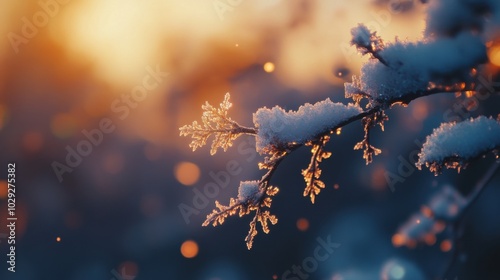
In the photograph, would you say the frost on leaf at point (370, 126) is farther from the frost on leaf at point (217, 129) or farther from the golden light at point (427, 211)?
the golden light at point (427, 211)

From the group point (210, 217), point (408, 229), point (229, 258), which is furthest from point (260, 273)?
point (210, 217)

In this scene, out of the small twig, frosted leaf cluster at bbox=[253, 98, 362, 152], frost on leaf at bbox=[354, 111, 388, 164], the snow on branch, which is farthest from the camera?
the small twig

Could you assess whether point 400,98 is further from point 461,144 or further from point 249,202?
point 249,202

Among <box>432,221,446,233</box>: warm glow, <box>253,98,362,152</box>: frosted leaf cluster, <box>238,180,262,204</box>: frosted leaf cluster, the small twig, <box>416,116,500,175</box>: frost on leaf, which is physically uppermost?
<box>253,98,362,152</box>: frosted leaf cluster

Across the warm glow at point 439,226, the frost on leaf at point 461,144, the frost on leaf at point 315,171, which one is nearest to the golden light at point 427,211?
the warm glow at point 439,226

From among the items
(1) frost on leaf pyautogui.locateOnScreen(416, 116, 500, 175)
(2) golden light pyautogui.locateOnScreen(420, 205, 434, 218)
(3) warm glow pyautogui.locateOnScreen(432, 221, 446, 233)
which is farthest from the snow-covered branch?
(2) golden light pyautogui.locateOnScreen(420, 205, 434, 218)

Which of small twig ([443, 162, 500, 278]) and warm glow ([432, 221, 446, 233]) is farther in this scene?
warm glow ([432, 221, 446, 233])

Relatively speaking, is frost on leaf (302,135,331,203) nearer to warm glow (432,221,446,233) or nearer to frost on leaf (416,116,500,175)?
frost on leaf (416,116,500,175)
